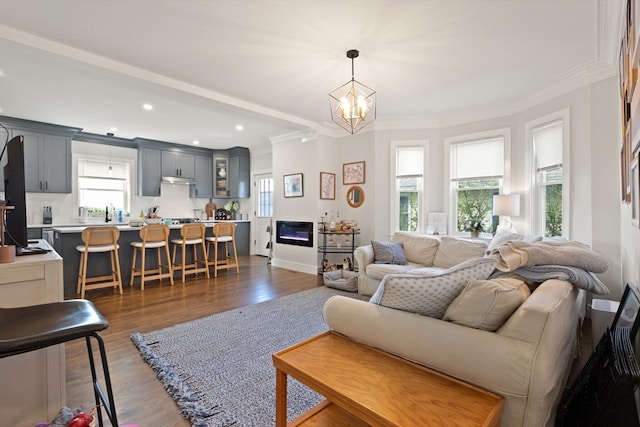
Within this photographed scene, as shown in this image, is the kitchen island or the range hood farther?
the range hood

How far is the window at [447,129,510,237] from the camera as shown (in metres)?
4.45

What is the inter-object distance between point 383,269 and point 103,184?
6316mm

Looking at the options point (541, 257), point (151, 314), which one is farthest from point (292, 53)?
point (151, 314)

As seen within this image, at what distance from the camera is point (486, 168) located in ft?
15.0

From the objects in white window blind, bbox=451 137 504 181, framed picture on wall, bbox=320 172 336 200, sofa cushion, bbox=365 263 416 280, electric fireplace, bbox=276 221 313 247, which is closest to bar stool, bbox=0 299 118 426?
sofa cushion, bbox=365 263 416 280

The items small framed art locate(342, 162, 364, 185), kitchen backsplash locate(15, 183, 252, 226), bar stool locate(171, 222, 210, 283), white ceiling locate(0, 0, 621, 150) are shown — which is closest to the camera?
Result: white ceiling locate(0, 0, 621, 150)

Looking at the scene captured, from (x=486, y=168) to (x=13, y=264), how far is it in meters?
5.26

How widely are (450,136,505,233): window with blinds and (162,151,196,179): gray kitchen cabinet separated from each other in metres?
5.94

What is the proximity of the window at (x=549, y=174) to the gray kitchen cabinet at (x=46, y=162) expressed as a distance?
26.0ft

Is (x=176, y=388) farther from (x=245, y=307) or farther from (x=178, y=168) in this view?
(x=178, y=168)

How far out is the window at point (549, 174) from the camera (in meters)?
3.56

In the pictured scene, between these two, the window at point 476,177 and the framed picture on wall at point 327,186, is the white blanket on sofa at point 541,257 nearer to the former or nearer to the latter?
the window at point 476,177

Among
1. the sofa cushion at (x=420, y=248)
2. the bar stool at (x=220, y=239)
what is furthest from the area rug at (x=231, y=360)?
the bar stool at (x=220, y=239)

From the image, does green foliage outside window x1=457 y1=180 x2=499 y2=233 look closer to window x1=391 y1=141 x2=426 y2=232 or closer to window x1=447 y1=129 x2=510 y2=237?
window x1=447 y1=129 x2=510 y2=237
